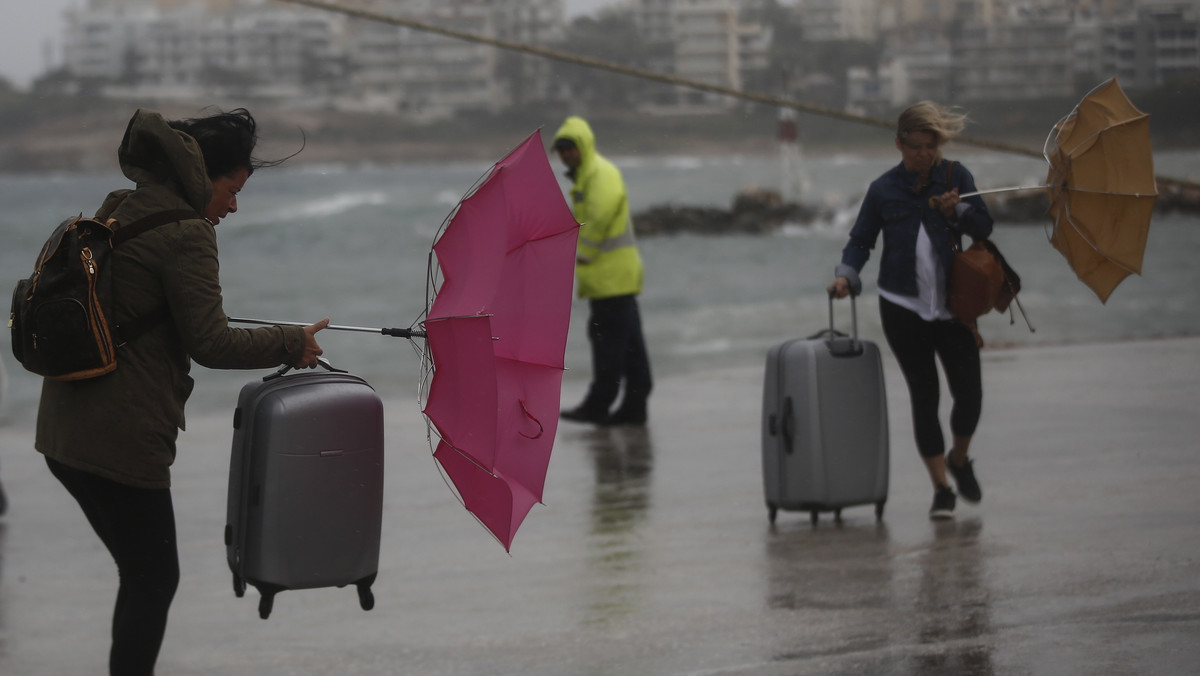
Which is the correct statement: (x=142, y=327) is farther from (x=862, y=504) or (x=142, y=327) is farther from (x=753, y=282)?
(x=753, y=282)

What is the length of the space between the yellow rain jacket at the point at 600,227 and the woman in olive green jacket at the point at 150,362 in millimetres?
5262

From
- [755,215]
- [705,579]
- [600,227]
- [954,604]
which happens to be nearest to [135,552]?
[705,579]

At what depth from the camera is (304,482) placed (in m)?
3.87

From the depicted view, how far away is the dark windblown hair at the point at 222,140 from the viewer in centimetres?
370

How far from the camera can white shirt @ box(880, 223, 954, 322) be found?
592 cm

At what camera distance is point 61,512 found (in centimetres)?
729

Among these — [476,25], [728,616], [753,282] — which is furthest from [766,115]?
[728,616]

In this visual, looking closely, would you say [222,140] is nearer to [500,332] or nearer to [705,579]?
[500,332]

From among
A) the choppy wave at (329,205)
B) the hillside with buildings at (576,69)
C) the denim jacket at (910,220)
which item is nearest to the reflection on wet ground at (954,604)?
the denim jacket at (910,220)

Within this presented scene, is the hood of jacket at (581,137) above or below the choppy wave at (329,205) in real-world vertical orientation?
above

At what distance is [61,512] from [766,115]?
82591 millimetres

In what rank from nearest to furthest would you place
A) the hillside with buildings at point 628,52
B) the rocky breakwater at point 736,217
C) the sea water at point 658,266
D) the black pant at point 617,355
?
1. the black pant at point 617,355
2. the sea water at point 658,266
3. the hillside with buildings at point 628,52
4. the rocky breakwater at point 736,217

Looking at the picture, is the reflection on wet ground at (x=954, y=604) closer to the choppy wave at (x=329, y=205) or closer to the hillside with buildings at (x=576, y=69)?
the hillside with buildings at (x=576, y=69)

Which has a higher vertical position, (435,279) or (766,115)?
(435,279)
